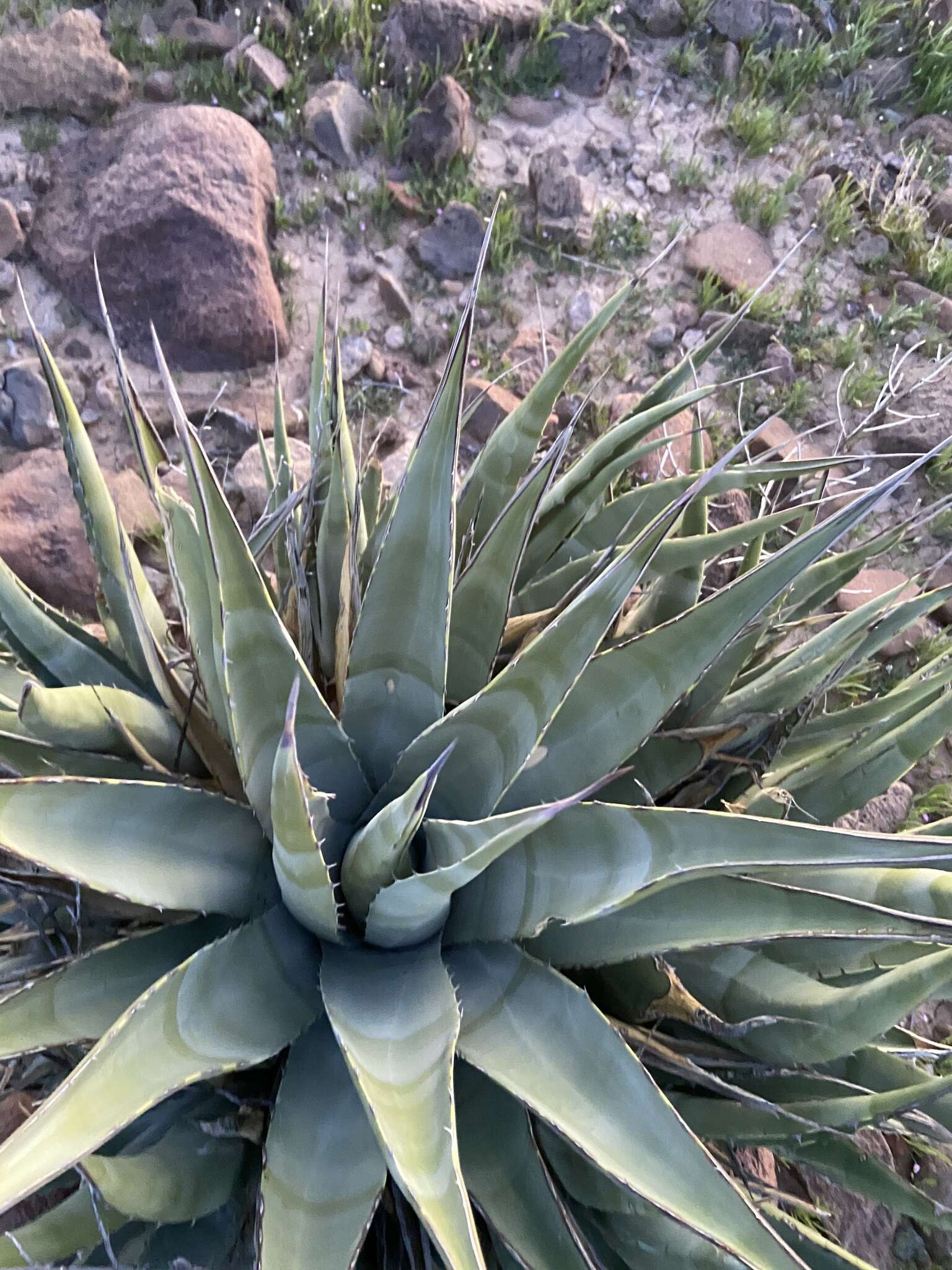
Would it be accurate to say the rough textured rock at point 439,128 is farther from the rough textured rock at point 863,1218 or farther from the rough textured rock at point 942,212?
the rough textured rock at point 863,1218

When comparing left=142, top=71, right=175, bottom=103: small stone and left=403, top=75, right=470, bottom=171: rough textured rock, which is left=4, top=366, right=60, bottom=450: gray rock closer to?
left=142, top=71, right=175, bottom=103: small stone

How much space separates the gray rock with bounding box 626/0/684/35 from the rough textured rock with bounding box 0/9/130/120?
1.77 metres

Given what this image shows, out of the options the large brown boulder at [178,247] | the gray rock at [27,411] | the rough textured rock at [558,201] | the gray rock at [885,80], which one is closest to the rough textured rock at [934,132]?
the gray rock at [885,80]

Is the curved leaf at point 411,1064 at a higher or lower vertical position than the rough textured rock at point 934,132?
lower

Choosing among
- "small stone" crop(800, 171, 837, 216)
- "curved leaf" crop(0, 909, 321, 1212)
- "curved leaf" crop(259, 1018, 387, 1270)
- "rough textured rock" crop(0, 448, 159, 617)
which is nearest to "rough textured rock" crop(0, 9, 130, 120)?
"rough textured rock" crop(0, 448, 159, 617)

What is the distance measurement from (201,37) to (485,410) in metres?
1.62

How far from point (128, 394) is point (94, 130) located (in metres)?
2.08

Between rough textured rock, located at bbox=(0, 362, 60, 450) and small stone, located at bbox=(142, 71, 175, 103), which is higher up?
small stone, located at bbox=(142, 71, 175, 103)

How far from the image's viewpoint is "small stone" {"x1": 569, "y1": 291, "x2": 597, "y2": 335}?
2.52 m

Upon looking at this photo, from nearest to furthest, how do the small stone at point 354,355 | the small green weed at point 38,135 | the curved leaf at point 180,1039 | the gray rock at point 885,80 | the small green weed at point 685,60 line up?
the curved leaf at point 180,1039
the small stone at point 354,355
the small green weed at point 38,135
the small green weed at point 685,60
the gray rock at point 885,80

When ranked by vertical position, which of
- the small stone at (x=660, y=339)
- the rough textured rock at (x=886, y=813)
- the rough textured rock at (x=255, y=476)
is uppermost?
the small stone at (x=660, y=339)

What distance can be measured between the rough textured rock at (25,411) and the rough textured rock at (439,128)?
4.35ft

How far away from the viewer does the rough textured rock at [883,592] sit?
2.17 m

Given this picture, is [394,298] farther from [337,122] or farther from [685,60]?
[685,60]
